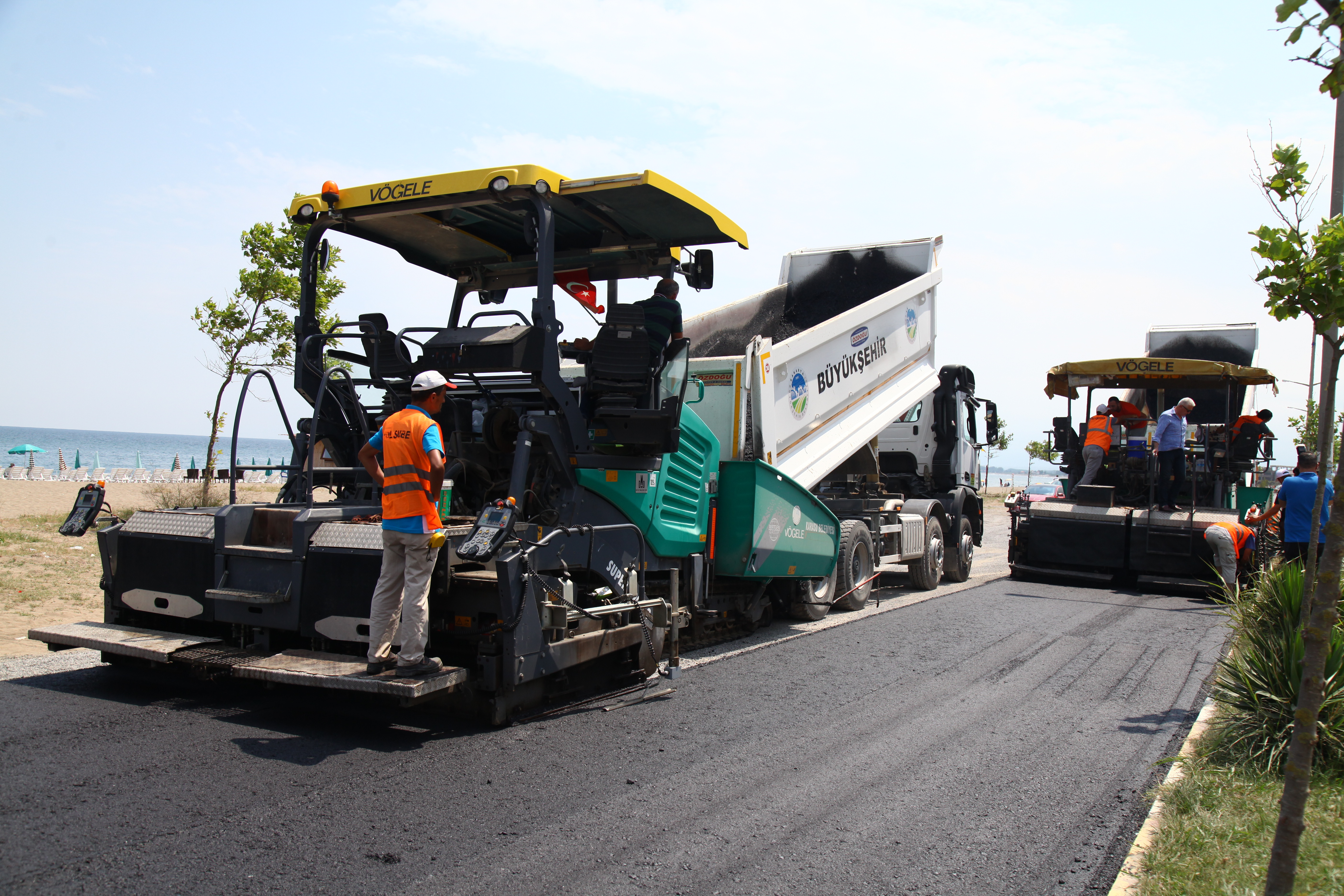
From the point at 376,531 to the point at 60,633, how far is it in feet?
6.79

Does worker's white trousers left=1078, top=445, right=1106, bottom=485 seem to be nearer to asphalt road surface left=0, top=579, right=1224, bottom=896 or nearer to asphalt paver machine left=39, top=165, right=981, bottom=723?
asphalt paver machine left=39, top=165, right=981, bottom=723

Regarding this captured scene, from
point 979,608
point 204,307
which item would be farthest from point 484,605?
point 204,307

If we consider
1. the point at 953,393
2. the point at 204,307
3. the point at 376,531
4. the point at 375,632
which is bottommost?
the point at 375,632

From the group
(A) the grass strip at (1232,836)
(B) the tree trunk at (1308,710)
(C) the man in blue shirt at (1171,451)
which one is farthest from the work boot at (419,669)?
(C) the man in blue shirt at (1171,451)

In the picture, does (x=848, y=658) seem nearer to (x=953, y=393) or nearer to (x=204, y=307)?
(x=953, y=393)

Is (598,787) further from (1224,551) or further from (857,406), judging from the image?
(1224,551)

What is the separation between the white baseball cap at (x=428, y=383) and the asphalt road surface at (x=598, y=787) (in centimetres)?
183

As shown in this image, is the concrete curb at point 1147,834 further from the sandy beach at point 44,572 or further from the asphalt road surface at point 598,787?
the sandy beach at point 44,572

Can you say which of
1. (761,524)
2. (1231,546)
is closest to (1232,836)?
(761,524)

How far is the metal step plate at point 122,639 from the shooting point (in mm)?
5043

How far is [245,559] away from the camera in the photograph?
5156 millimetres

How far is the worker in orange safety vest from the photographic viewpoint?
10609mm

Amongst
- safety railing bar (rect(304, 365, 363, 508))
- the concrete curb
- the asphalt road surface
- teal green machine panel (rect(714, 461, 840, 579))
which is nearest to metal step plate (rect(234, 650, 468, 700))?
the asphalt road surface

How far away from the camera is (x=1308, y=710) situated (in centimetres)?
273
